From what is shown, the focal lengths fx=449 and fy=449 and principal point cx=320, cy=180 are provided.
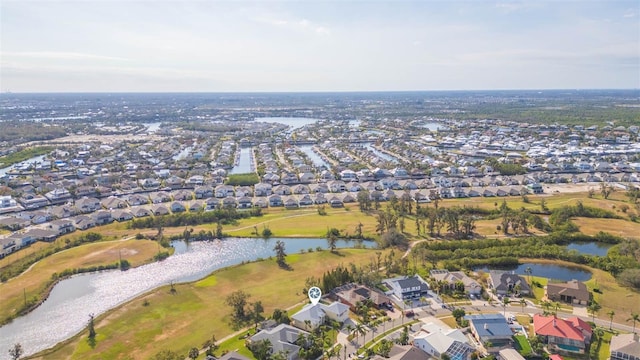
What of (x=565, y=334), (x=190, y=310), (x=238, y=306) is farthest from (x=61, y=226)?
(x=565, y=334)

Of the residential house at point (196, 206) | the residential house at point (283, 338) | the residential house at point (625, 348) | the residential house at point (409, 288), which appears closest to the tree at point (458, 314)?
the residential house at point (409, 288)

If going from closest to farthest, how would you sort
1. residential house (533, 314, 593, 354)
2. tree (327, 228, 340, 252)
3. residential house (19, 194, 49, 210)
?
residential house (533, 314, 593, 354)
tree (327, 228, 340, 252)
residential house (19, 194, 49, 210)

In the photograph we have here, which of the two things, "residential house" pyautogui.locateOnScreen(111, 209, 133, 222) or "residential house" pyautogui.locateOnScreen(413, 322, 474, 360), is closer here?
"residential house" pyautogui.locateOnScreen(413, 322, 474, 360)

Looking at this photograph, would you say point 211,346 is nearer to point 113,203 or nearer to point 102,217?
point 102,217

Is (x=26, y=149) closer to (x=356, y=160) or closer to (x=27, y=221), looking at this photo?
(x=27, y=221)

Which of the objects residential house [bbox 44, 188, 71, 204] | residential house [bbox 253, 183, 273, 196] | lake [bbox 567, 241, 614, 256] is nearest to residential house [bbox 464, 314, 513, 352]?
lake [bbox 567, 241, 614, 256]

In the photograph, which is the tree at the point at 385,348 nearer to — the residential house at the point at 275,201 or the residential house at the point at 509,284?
the residential house at the point at 509,284

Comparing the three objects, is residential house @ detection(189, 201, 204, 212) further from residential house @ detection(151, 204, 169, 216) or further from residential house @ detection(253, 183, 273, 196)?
residential house @ detection(253, 183, 273, 196)
